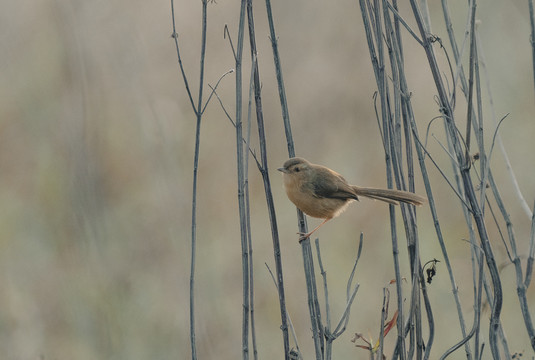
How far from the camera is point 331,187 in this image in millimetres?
2975

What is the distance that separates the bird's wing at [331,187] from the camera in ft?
9.61

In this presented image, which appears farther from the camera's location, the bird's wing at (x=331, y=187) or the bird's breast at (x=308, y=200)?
the bird's wing at (x=331, y=187)

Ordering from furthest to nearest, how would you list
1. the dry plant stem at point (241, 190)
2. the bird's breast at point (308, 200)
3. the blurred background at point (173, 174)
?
the blurred background at point (173, 174)
the bird's breast at point (308, 200)
the dry plant stem at point (241, 190)

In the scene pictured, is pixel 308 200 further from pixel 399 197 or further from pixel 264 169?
pixel 264 169

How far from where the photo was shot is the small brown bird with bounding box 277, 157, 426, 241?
2.77 m

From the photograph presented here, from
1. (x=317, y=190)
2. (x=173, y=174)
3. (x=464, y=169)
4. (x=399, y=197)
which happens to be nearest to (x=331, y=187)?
(x=317, y=190)

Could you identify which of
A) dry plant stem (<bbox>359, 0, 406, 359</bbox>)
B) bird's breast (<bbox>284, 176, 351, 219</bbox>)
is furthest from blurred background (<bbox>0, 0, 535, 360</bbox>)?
dry plant stem (<bbox>359, 0, 406, 359</bbox>)

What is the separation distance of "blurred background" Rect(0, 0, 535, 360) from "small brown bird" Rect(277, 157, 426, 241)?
107 centimetres

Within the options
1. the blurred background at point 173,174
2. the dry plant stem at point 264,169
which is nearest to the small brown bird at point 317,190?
the dry plant stem at point 264,169

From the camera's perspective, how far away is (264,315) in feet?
15.8

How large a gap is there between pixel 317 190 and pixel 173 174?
1.73 m

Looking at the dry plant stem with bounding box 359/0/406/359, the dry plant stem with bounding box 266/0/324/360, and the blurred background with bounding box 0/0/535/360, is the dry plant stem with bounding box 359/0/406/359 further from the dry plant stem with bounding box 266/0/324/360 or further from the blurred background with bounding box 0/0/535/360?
the blurred background with bounding box 0/0/535/360

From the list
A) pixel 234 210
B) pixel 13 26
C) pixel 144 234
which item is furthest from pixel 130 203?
pixel 13 26

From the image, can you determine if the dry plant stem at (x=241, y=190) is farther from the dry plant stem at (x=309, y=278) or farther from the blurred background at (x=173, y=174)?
the blurred background at (x=173, y=174)
